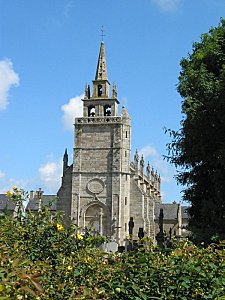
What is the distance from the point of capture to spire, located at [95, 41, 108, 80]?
53.8m

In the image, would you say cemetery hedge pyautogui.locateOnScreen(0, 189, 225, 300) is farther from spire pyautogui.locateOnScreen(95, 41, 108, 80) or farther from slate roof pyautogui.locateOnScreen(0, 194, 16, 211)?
spire pyautogui.locateOnScreen(95, 41, 108, 80)

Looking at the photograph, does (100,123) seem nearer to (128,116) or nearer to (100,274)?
(128,116)

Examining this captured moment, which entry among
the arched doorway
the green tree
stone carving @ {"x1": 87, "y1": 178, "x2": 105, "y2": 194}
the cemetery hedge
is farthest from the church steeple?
the cemetery hedge

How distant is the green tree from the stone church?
28.3m

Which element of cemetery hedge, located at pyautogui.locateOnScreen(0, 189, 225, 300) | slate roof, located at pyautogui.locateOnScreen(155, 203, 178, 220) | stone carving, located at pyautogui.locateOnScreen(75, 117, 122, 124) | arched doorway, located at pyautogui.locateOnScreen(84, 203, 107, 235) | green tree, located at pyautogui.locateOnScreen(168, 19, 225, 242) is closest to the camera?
cemetery hedge, located at pyautogui.locateOnScreen(0, 189, 225, 300)

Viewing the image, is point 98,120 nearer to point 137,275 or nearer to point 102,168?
point 102,168

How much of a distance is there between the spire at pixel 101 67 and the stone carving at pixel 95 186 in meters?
12.9

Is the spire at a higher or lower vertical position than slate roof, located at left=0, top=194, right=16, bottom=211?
higher

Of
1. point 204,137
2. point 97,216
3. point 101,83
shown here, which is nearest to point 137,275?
point 204,137

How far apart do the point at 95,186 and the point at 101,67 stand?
15.2 m

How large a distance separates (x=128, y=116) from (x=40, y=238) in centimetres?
4421

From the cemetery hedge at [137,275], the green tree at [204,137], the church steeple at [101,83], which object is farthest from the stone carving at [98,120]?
the cemetery hedge at [137,275]

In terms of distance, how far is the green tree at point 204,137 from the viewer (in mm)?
15945

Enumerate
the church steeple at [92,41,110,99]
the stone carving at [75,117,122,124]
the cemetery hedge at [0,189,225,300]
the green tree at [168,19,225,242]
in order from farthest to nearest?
the church steeple at [92,41,110,99] < the stone carving at [75,117,122,124] < the green tree at [168,19,225,242] < the cemetery hedge at [0,189,225,300]
